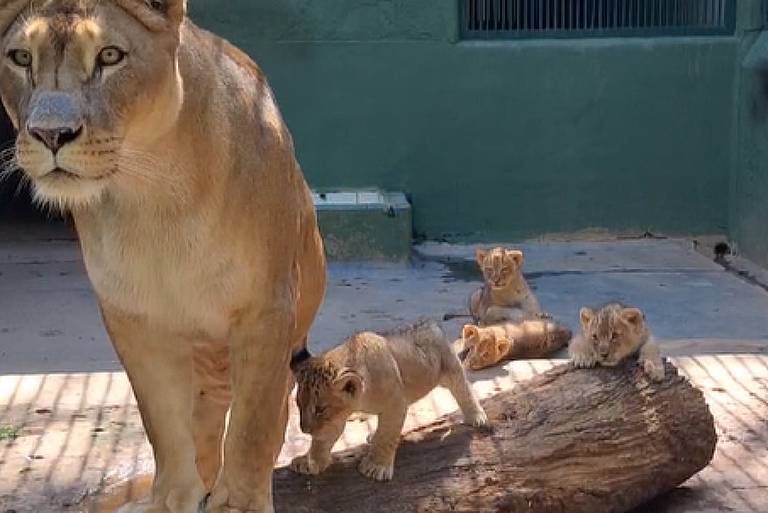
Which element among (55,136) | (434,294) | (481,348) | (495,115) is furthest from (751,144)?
(55,136)

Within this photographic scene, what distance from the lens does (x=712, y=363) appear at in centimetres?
712

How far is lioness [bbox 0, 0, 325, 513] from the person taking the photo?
10.2 ft

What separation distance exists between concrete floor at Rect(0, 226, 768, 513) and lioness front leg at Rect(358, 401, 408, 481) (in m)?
0.79

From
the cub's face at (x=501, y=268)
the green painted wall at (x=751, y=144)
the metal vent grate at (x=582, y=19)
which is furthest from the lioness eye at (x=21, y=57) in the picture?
the metal vent grate at (x=582, y=19)

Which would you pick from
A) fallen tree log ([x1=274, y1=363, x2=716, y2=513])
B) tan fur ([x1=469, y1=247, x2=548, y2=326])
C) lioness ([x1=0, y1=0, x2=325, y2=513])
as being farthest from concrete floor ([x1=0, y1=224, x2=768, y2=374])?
lioness ([x1=0, y1=0, x2=325, y2=513])

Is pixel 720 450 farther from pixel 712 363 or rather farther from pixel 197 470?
pixel 197 470

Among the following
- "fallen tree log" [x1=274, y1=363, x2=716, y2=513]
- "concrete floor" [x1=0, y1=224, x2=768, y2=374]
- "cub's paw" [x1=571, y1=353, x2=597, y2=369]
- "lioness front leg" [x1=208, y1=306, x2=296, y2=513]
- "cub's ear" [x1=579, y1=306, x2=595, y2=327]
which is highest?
"lioness front leg" [x1=208, y1=306, x2=296, y2=513]

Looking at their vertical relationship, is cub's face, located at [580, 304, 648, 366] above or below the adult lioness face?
below

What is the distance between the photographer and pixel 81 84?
3090mm

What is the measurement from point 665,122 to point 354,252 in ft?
10.2

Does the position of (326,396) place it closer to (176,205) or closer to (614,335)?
(176,205)

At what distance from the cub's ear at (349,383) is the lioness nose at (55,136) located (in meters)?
1.79

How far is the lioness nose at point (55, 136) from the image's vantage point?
117 inches

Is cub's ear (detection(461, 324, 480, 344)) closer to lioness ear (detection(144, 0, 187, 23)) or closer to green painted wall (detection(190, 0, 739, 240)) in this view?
lioness ear (detection(144, 0, 187, 23))
